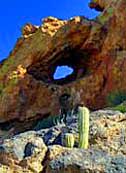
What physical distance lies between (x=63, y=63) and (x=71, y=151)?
21685 millimetres

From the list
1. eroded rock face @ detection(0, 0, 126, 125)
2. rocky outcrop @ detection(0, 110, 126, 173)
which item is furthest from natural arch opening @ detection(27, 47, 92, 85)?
rocky outcrop @ detection(0, 110, 126, 173)

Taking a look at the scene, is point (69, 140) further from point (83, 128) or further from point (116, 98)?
point (116, 98)

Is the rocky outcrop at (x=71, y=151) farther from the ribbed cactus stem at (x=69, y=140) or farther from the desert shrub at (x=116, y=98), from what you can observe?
the desert shrub at (x=116, y=98)

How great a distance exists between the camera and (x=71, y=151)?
1165 cm

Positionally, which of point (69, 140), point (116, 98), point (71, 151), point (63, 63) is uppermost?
point (63, 63)

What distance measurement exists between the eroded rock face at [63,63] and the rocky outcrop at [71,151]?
1157cm

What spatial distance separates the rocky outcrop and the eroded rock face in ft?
38.0

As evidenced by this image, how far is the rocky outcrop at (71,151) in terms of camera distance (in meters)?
11.0

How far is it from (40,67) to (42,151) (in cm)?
1909

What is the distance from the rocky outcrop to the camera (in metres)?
11.0

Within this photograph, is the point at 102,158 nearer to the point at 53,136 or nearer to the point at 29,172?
the point at 29,172

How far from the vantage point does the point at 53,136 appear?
14.7 m

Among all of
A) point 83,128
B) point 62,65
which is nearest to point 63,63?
point 62,65

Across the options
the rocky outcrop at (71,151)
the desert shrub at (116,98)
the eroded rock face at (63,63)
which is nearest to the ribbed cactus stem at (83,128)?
the rocky outcrop at (71,151)
